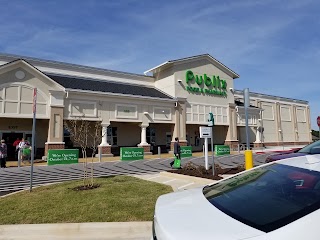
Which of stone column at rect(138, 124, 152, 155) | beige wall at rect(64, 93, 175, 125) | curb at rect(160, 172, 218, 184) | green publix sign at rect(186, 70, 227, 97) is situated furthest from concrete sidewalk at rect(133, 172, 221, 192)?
green publix sign at rect(186, 70, 227, 97)

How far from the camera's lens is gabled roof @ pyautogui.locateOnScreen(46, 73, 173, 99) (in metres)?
24.4

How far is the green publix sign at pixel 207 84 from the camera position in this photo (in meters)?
30.9

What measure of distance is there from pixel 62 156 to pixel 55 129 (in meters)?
4.67

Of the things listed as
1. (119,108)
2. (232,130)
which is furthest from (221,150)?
(119,108)

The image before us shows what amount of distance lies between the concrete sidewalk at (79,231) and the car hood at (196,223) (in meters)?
2.56

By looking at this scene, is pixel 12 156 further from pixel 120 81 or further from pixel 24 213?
pixel 24 213

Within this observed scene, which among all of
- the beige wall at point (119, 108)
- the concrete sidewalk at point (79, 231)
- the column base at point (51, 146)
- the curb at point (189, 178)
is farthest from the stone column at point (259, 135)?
the concrete sidewalk at point (79, 231)

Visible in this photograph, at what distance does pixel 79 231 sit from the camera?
5.03m

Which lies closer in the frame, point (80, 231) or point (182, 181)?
point (80, 231)

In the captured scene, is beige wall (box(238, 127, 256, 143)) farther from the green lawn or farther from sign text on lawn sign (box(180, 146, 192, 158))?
the green lawn

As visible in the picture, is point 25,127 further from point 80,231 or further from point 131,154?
point 80,231

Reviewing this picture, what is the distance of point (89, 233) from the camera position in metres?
4.99

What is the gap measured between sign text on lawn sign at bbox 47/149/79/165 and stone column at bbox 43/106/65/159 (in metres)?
4.01

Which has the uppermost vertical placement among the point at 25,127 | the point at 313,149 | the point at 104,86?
the point at 104,86
